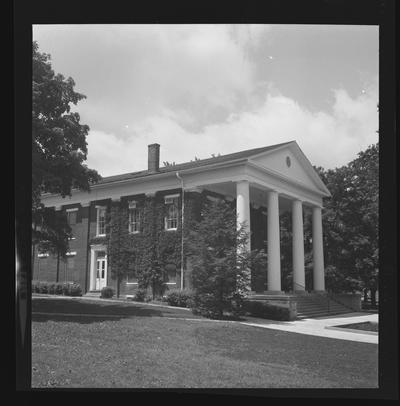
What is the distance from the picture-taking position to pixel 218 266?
17984 mm

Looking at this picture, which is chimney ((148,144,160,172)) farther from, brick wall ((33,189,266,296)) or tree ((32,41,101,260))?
tree ((32,41,101,260))

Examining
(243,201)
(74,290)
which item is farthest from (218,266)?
(74,290)

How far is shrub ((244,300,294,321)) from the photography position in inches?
768

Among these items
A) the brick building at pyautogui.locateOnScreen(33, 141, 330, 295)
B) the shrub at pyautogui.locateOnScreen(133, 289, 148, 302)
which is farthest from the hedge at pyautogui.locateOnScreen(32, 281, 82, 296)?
the shrub at pyautogui.locateOnScreen(133, 289, 148, 302)

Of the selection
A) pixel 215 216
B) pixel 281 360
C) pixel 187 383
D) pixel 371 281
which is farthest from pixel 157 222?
pixel 187 383

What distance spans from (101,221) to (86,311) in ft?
24.3

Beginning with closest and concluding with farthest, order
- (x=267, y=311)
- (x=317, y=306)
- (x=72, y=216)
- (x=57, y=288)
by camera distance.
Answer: (x=267, y=311) → (x=57, y=288) → (x=72, y=216) → (x=317, y=306)

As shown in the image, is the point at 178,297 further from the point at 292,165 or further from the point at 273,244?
the point at 292,165

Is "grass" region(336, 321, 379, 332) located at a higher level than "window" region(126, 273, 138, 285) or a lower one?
lower

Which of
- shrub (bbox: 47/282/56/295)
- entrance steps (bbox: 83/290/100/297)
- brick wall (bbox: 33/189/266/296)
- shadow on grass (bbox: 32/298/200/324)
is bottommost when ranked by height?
entrance steps (bbox: 83/290/100/297)

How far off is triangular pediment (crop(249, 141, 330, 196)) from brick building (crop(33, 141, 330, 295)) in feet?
0.15

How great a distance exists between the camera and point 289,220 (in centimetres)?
2802

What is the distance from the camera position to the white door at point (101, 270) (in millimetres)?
23625

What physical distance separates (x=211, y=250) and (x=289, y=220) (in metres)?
10.7
